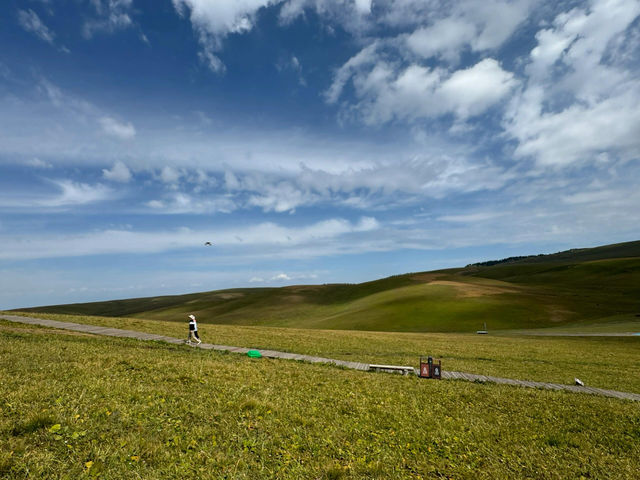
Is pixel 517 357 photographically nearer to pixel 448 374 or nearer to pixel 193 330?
pixel 448 374

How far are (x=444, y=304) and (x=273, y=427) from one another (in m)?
83.4

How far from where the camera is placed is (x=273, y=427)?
1001 centimetres

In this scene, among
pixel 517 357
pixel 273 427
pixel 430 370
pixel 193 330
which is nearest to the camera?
pixel 273 427

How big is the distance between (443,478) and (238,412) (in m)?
6.35

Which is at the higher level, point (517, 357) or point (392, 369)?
point (392, 369)

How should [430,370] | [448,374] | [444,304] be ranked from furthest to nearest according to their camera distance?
[444,304]
[448,374]
[430,370]

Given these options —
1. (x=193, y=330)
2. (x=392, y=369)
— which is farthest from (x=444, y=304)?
(x=193, y=330)

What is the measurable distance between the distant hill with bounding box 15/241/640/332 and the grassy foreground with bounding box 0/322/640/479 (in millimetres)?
60286

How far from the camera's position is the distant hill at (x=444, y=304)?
72.9m

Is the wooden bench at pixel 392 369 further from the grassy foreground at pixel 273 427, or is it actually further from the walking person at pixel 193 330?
the walking person at pixel 193 330

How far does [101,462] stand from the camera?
7387 mm

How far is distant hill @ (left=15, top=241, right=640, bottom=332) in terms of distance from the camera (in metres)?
72.9

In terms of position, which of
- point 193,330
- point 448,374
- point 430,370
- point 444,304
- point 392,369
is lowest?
point 444,304

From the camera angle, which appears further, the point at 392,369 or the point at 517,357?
the point at 517,357
